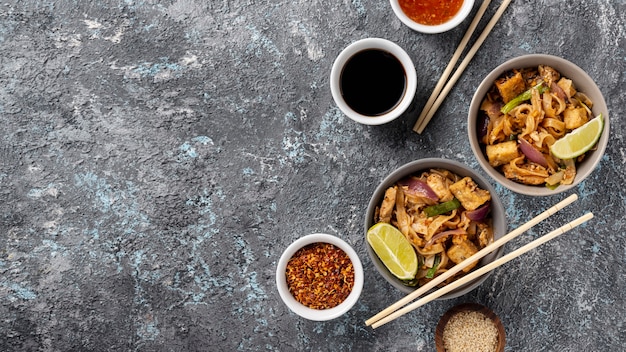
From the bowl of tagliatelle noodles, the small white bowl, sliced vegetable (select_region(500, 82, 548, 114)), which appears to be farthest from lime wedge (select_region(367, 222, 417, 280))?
sliced vegetable (select_region(500, 82, 548, 114))

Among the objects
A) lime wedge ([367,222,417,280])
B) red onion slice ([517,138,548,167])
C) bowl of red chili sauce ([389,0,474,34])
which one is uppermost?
bowl of red chili sauce ([389,0,474,34])

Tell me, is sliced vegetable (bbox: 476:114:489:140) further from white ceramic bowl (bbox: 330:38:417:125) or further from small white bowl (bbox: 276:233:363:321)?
small white bowl (bbox: 276:233:363:321)

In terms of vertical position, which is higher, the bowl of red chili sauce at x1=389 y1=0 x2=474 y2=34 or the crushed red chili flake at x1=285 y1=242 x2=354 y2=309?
the bowl of red chili sauce at x1=389 y1=0 x2=474 y2=34

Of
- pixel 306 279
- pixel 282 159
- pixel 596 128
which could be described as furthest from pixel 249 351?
pixel 596 128

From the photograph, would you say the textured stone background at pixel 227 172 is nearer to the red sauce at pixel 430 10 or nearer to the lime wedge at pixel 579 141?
the red sauce at pixel 430 10

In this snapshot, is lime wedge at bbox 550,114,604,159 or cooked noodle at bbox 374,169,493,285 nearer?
lime wedge at bbox 550,114,604,159

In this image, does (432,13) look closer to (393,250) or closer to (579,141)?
(579,141)
